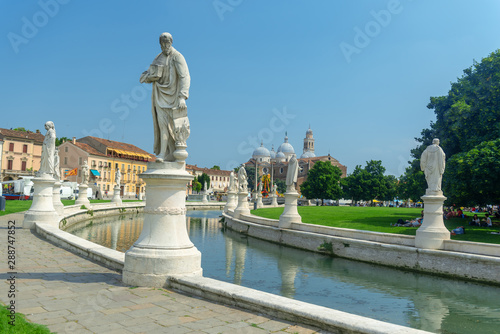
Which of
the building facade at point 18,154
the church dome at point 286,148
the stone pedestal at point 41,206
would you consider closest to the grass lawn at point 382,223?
the stone pedestal at point 41,206

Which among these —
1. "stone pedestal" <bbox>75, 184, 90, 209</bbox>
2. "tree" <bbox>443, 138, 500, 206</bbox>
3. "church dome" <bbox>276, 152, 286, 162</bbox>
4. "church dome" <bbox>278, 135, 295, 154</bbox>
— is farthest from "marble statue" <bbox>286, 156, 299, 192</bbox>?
"church dome" <bbox>278, 135, 295, 154</bbox>

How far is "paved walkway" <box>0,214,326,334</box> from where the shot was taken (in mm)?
4285

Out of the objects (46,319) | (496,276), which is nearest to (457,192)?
(496,276)

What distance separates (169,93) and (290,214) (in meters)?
12.6

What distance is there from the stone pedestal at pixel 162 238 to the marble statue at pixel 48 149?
9.27m

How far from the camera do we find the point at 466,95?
22.6m

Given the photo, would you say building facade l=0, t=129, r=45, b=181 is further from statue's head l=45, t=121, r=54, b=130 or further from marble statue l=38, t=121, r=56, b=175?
statue's head l=45, t=121, r=54, b=130

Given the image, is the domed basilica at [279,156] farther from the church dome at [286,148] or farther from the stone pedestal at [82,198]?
the stone pedestal at [82,198]

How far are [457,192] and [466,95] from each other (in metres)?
6.83

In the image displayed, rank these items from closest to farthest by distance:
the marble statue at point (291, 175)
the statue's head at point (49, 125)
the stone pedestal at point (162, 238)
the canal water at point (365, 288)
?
1. the stone pedestal at point (162, 238)
2. the canal water at point (365, 288)
3. the statue's head at point (49, 125)
4. the marble statue at point (291, 175)

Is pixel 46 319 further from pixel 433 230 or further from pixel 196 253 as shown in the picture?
pixel 433 230

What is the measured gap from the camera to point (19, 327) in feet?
12.7

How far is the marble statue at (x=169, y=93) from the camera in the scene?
6785 mm

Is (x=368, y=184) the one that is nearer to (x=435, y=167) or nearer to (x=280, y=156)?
(x=435, y=167)
